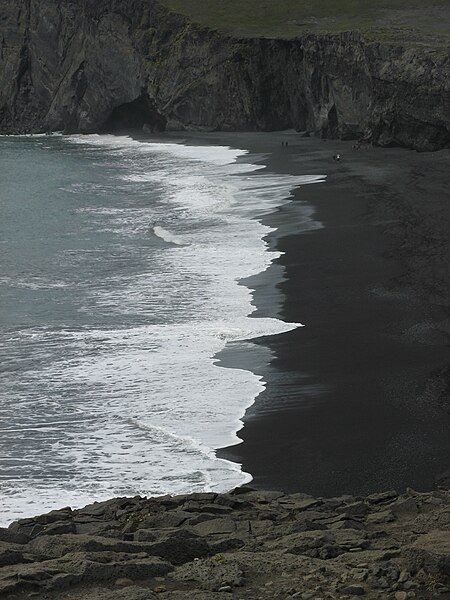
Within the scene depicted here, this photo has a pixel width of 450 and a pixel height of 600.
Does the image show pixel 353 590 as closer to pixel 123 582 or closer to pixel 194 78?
pixel 123 582

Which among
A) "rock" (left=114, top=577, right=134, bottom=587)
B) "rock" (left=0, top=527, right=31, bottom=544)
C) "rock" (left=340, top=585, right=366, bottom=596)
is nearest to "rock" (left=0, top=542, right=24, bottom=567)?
"rock" (left=0, top=527, right=31, bottom=544)

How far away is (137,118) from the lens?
111688 millimetres

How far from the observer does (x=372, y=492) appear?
1512cm

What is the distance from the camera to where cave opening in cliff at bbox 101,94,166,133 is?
105125 millimetres

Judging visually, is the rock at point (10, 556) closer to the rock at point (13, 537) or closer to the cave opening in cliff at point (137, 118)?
the rock at point (13, 537)

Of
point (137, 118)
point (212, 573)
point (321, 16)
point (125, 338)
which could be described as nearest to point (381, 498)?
point (212, 573)

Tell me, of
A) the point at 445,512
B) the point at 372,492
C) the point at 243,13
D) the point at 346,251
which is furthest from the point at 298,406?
the point at 243,13

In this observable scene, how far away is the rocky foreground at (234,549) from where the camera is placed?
985 centimetres

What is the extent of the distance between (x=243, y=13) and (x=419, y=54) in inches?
1423

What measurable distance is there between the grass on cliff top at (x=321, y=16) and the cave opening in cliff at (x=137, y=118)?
9.35 m

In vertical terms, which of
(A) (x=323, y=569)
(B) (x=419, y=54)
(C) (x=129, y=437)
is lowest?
(C) (x=129, y=437)

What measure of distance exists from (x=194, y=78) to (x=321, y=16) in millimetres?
12512

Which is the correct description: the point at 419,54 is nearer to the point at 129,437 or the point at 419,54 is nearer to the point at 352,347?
the point at 352,347

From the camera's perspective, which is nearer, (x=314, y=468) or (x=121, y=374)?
A: (x=314, y=468)
